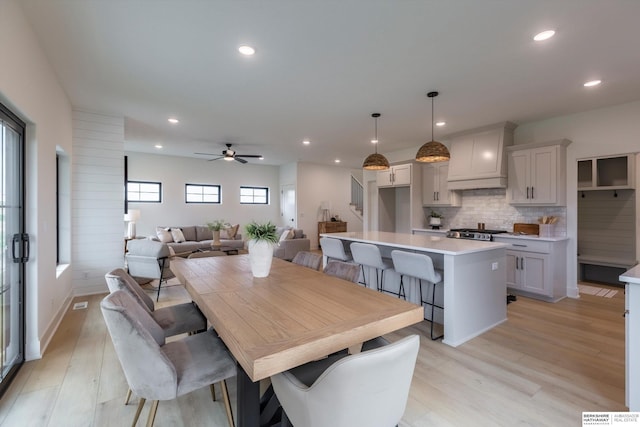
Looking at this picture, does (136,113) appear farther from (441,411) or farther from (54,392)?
(441,411)

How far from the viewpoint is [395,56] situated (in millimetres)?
2781

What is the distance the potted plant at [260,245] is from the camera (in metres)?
2.12

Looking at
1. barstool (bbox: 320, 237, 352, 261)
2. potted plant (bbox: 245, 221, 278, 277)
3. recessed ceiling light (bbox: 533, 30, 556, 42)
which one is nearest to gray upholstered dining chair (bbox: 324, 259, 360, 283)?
potted plant (bbox: 245, 221, 278, 277)

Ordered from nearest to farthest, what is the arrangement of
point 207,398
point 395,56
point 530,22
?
point 207,398
point 530,22
point 395,56

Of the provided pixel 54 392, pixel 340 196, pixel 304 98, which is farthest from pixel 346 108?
Answer: pixel 340 196

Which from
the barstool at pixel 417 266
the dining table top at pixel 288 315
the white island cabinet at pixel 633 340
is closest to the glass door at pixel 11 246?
the dining table top at pixel 288 315

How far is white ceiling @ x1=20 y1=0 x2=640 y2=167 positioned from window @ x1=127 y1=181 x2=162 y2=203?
11.2 ft

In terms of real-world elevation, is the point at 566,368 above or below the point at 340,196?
below

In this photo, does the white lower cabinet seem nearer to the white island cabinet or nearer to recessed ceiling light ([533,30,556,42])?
the white island cabinet

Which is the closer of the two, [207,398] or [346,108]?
[207,398]

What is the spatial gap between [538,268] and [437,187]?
227 centimetres

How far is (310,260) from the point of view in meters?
2.86

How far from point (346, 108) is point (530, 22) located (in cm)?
233

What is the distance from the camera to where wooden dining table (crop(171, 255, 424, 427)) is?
3.61 ft
